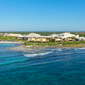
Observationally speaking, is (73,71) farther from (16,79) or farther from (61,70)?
(16,79)

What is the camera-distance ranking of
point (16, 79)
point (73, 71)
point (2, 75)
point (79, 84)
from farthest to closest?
point (73, 71)
point (2, 75)
point (16, 79)
point (79, 84)

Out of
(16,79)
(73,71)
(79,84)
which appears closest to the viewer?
(79,84)

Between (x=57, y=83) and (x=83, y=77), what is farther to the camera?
(x=83, y=77)

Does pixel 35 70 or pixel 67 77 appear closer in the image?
pixel 67 77

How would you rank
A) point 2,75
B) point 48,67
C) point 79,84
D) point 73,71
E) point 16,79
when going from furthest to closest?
point 48,67 → point 73,71 → point 2,75 → point 16,79 → point 79,84

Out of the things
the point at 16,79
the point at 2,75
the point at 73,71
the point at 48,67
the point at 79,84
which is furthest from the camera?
→ the point at 48,67

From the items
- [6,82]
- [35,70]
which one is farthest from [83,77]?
[6,82]

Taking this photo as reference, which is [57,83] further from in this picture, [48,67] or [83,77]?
[48,67]

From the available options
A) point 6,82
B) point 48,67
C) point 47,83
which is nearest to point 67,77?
point 47,83
